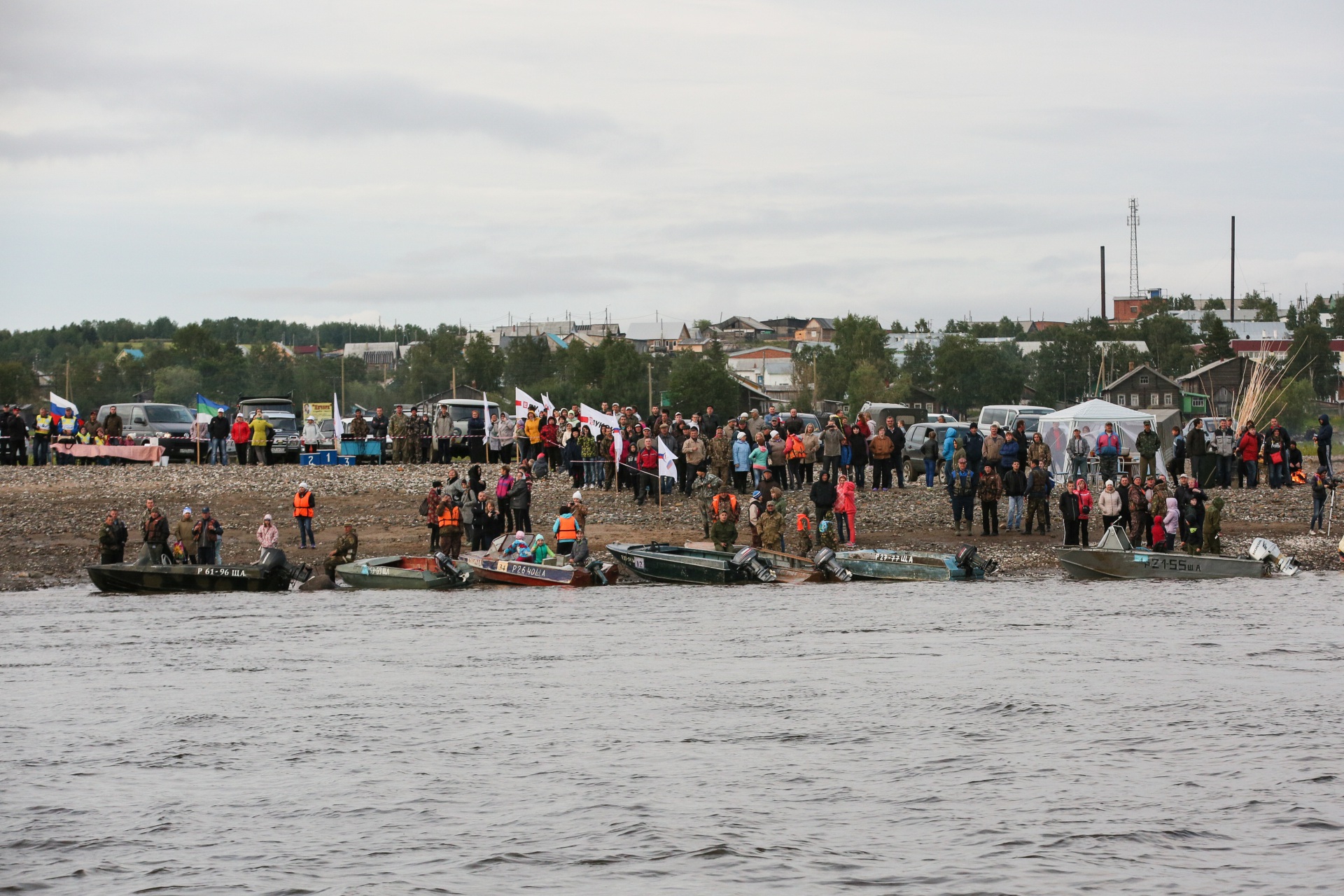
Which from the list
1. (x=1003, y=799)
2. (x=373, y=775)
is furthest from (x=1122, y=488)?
(x=373, y=775)

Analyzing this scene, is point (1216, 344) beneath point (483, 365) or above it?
above

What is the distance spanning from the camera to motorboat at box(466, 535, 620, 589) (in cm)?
2934

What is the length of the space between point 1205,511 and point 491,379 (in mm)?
101885

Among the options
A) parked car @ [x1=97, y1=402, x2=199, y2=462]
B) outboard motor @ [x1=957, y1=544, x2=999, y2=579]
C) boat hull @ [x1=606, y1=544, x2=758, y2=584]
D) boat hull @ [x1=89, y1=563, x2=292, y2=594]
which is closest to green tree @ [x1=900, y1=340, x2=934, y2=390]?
parked car @ [x1=97, y1=402, x2=199, y2=462]

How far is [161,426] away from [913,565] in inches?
986

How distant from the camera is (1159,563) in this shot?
1164 inches

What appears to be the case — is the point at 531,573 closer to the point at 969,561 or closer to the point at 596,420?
the point at 596,420

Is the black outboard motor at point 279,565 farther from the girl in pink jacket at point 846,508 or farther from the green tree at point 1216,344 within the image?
the green tree at point 1216,344

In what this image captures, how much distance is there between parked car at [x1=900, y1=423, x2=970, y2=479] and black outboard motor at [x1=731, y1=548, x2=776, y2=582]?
1014 centimetres

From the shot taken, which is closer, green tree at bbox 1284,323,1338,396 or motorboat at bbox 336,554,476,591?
motorboat at bbox 336,554,476,591

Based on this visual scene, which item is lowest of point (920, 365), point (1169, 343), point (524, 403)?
point (524, 403)

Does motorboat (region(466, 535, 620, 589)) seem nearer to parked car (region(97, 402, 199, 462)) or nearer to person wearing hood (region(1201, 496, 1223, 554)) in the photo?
person wearing hood (region(1201, 496, 1223, 554))

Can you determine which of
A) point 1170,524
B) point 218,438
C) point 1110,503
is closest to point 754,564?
point 1110,503

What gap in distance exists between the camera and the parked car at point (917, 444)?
39219 millimetres
